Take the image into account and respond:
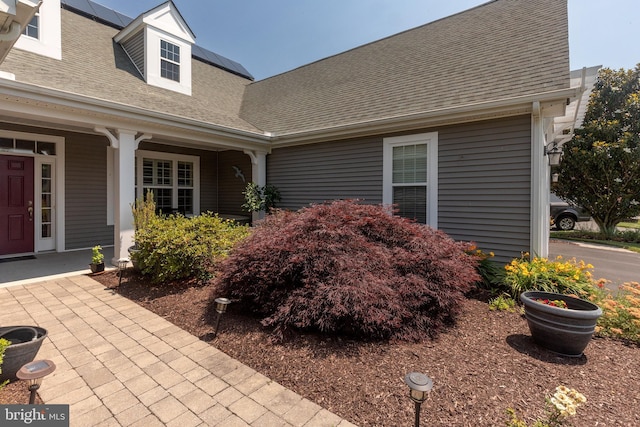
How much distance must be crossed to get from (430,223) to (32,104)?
23.0ft

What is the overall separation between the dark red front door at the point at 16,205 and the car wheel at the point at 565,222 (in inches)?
755

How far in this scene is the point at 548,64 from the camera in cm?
509

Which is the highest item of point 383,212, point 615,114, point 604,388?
point 615,114

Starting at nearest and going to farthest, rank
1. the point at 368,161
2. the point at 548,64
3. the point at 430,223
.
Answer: the point at 548,64 → the point at 430,223 → the point at 368,161

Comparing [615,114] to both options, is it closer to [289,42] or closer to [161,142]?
[289,42]

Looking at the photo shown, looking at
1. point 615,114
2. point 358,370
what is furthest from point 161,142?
point 615,114

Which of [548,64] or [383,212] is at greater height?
[548,64]

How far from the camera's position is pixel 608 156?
10648 millimetres

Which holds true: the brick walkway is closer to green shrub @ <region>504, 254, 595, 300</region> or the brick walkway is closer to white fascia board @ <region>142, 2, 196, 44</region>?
green shrub @ <region>504, 254, 595, 300</region>

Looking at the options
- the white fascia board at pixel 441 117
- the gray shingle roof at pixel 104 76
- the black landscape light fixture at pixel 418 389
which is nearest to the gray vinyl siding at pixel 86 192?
the gray shingle roof at pixel 104 76

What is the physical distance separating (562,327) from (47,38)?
10.0 meters

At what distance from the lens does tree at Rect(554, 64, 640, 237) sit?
10.6 meters

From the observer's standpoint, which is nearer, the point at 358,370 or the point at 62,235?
the point at 358,370

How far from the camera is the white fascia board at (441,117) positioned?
14.5 ft
